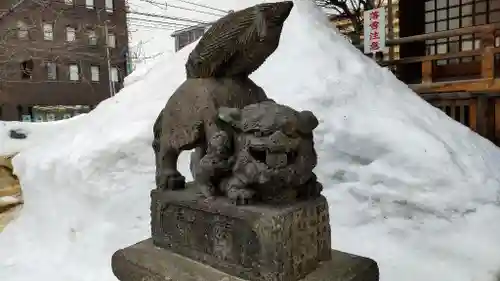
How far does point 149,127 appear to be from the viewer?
3.77 metres

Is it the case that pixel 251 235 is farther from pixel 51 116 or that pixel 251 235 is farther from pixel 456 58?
pixel 51 116

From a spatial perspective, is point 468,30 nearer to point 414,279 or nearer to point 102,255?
point 414,279

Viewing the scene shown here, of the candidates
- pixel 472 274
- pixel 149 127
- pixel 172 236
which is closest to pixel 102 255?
pixel 149 127

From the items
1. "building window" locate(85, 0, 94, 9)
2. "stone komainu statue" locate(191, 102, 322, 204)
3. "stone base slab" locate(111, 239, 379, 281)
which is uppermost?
"building window" locate(85, 0, 94, 9)

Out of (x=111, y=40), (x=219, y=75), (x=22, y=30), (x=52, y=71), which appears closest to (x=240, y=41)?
(x=219, y=75)

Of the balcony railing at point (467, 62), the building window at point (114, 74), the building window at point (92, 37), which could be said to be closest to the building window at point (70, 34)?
the building window at point (92, 37)

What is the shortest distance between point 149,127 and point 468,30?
3.75 metres

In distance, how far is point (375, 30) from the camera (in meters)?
5.27

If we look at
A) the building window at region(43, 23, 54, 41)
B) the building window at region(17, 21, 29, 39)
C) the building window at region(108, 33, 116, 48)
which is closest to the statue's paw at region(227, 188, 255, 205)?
the building window at region(17, 21, 29, 39)

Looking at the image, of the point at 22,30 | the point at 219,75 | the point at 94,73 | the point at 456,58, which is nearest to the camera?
the point at 219,75

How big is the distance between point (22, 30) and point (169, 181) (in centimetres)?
365

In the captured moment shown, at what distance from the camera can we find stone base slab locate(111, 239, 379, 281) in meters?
1.53

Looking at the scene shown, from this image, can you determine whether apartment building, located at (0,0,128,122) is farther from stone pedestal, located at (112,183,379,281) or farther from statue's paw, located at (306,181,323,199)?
statue's paw, located at (306,181,323,199)

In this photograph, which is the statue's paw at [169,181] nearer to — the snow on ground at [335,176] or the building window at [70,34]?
the snow on ground at [335,176]
